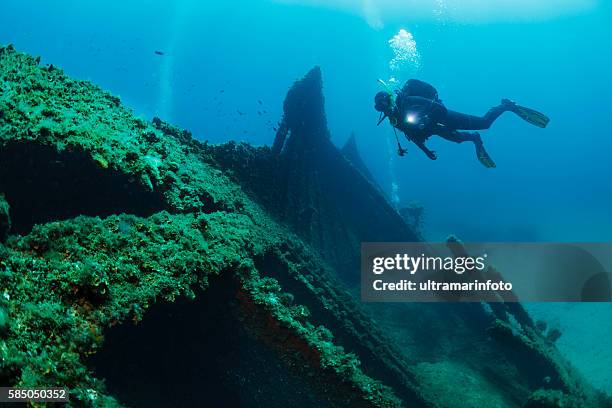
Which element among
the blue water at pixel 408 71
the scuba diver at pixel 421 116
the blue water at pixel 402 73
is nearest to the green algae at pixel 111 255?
the scuba diver at pixel 421 116

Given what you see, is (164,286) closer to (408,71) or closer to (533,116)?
(533,116)

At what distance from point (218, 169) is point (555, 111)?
129m

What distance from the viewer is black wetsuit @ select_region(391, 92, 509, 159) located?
7.11 m

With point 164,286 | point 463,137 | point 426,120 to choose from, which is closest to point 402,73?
point 463,137

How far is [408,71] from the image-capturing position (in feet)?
371

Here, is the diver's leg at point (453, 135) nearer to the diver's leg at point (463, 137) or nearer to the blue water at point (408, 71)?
the diver's leg at point (463, 137)

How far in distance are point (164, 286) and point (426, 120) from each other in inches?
232

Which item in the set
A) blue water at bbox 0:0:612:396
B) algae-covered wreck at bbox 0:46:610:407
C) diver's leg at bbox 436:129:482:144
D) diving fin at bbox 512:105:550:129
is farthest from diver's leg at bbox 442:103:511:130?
blue water at bbox 0:0:612:396

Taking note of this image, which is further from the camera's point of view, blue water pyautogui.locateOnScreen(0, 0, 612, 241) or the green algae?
blue water pyautogui.locateOnScreen(0, 0, 612, 241)

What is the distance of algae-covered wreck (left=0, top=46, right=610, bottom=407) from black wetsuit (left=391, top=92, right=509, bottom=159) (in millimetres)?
2610

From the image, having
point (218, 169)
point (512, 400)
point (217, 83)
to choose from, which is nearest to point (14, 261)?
point (218, 169)

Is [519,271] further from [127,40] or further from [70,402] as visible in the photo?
[127,40]

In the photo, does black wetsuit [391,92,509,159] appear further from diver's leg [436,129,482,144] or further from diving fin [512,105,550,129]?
diving fin [512,105,550,129]

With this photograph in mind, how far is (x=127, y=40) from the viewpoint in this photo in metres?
140
